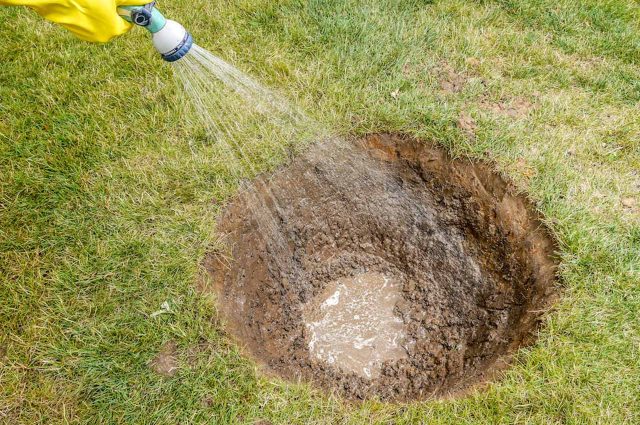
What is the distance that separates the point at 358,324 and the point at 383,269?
0.41 metres

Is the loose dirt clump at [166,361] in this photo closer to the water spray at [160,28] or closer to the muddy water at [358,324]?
the muddy water at [358,324]

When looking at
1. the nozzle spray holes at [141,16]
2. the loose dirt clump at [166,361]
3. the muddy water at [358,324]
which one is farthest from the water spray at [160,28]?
the muddy water at [358,324]

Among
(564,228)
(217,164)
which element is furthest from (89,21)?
(564,228)

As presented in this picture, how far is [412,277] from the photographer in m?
3.22

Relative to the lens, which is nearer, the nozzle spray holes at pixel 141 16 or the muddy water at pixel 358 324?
the nozzle spray holes at pixel 141 16

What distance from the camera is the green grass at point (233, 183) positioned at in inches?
88.9

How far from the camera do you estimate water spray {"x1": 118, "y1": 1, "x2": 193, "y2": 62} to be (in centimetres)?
171

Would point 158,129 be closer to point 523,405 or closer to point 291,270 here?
point 291,270

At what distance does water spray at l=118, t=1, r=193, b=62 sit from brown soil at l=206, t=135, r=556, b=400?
111 cm

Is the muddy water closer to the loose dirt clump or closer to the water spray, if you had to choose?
the loose dirt clump

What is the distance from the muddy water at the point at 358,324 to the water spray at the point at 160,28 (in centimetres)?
177

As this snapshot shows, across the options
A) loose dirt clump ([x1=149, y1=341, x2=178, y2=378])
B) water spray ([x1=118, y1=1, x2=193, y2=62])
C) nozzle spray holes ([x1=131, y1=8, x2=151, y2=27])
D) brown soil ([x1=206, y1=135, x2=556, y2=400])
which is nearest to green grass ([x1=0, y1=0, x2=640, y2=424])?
loose dirt clump ([x1=149, y1=341, x2=178, y2=378])

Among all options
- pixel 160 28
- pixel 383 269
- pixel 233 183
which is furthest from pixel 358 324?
pixel 160 28

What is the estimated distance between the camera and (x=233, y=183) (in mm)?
2910
